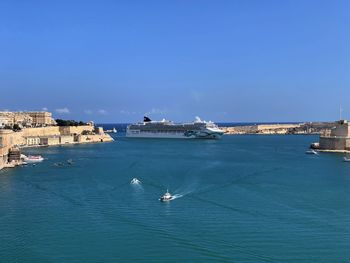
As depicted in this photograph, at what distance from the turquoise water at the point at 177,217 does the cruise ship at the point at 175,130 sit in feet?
129

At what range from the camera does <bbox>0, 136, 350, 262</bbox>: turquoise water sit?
1236cm

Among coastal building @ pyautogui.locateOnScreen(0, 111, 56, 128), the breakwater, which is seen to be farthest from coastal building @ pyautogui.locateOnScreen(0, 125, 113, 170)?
the breakwater

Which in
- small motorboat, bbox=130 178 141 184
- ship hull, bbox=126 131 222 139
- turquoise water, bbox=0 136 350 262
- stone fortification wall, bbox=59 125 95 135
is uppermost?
stone fortification wall, bbox=59 125 95 135

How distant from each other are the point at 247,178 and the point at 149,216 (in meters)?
9.21

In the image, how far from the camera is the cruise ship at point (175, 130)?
6588 centimetres

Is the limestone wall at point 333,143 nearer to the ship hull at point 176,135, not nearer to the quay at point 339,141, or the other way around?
the quay at point 339,141

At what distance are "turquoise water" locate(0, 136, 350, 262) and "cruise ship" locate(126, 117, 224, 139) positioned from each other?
3922cm

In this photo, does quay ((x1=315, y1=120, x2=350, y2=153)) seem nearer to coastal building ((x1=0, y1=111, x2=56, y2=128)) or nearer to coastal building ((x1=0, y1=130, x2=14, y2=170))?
coastal building ((x1=0, y1=130, x2=14, y2=170))

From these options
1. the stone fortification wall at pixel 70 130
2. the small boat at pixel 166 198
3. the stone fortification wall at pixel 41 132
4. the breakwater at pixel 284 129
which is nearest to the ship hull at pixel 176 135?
the stone fortification wall at pixel 70 130

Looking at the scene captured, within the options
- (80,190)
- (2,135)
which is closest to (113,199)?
(80,190)

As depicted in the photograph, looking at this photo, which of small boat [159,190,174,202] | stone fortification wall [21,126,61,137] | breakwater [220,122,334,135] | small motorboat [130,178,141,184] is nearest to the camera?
small boat [159,190,174,202]

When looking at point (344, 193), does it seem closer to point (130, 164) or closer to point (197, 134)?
point (130, 164)

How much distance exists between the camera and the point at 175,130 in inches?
2717

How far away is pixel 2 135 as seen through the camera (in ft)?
115
